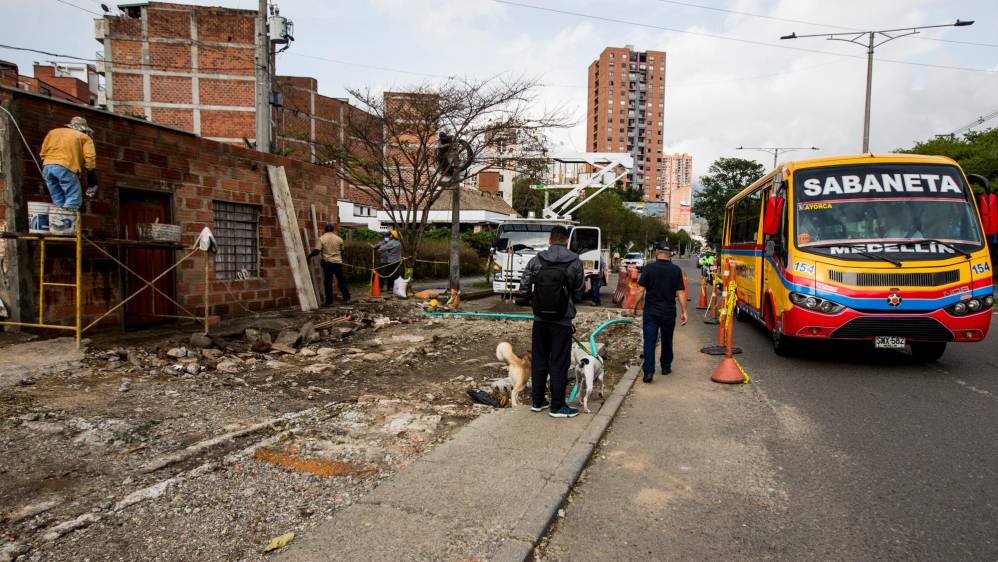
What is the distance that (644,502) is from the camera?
395 centimetres

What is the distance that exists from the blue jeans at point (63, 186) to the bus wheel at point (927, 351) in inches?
433

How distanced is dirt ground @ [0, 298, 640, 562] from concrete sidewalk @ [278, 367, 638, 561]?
0.84ft

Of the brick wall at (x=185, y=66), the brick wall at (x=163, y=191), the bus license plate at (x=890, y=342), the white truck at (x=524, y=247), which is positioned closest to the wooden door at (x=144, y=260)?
the brick wall at (x=163, y=191)

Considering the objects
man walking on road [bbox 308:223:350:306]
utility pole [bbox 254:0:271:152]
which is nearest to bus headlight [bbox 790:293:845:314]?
man walking on road [bbox 308:223:350:306]

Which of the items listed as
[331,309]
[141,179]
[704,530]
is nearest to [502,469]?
[704,530]

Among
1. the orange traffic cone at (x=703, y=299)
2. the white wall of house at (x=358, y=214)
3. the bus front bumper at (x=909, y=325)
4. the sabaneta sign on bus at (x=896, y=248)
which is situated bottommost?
the orange traffic cone at (x=703, y=299)

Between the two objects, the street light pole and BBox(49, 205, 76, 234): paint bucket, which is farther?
the street light pole

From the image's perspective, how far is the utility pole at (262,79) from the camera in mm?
13594

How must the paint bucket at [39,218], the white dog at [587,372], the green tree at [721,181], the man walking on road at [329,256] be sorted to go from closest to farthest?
the white dog at [587,372]
the paint bucket at [39,218]
the man walking on road at [329,256]
the green tree at [721,181]

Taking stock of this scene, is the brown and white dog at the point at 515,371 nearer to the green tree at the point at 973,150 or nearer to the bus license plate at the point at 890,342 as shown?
the bus license plate at the point at 890,342

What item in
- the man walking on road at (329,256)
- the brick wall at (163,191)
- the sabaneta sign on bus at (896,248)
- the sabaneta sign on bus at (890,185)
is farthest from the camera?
the man walking on road at (329,256)

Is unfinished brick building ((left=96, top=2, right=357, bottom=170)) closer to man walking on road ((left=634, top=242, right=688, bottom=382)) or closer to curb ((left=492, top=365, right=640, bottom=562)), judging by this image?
man walking on road ((left=634, top=242, right=688, bottom=382))

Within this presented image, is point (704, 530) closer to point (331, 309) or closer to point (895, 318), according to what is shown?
point (895, 318)

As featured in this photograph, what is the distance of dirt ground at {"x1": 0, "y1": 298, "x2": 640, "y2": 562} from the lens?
339 cm
